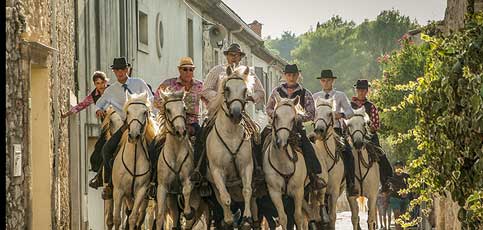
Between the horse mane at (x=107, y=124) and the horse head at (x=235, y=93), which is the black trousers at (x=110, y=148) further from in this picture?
the horse head at (x=235, y=93)

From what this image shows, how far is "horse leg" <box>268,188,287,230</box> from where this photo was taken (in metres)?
13.3

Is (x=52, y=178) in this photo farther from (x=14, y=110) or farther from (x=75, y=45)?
(x=75, y=45)

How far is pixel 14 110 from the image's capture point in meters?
11.5

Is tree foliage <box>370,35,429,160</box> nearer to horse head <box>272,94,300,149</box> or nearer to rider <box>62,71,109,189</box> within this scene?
rider <box>62,71,109,189</box>

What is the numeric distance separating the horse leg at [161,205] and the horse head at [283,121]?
152 cm

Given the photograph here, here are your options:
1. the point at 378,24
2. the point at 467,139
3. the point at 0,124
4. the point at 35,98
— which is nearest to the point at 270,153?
the point at 35,98

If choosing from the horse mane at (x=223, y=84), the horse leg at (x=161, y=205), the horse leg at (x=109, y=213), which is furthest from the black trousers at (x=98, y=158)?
the horse mane at (x=223, y=84)

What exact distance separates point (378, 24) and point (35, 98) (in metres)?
92.5

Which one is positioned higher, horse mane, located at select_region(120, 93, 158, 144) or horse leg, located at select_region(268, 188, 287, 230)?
horse mane, located at select_region(120, 93, 158, 144)

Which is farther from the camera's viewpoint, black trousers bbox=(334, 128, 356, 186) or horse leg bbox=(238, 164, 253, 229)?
black trousers bbox=(334, 128, 356, 186)

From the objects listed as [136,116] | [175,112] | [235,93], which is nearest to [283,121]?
[235,93]

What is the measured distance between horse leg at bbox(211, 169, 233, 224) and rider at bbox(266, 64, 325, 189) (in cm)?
102

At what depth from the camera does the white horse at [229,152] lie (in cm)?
1282

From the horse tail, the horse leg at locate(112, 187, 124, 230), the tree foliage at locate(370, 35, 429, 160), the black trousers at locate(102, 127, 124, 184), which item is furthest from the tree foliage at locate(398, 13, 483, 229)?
the tree foliage at locate(370, 35, 429, 160)
